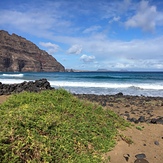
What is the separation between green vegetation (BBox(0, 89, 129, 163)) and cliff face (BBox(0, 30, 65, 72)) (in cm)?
13461

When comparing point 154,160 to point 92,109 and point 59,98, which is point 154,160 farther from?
point 59,98

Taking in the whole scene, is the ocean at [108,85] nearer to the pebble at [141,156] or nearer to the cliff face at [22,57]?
the pebble at [141,156]

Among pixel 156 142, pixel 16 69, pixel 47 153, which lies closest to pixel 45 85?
pixel 156 142

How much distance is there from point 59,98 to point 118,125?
5.50 feet

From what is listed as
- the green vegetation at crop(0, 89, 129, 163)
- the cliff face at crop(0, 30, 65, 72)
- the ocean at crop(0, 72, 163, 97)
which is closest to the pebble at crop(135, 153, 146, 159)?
the green vegetation at crop(0, 89, 129, 163)

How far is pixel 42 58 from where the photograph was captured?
543ft

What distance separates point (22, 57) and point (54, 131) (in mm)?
148851

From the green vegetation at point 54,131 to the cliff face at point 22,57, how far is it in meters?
135

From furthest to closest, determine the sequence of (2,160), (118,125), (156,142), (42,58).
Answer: (42,58) → (118,125) → (156,142) → (2,160)

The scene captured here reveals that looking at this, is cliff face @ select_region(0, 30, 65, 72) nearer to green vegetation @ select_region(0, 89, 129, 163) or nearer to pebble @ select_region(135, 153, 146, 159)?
green vegetation @ select_region(0, 89, 129, 163)

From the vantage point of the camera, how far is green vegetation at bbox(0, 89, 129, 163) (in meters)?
3.38

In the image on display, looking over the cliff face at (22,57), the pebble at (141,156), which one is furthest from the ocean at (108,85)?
the cliff face at (22,57)

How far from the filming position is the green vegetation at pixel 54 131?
338cm

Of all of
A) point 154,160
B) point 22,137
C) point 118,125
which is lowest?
point 154,160
